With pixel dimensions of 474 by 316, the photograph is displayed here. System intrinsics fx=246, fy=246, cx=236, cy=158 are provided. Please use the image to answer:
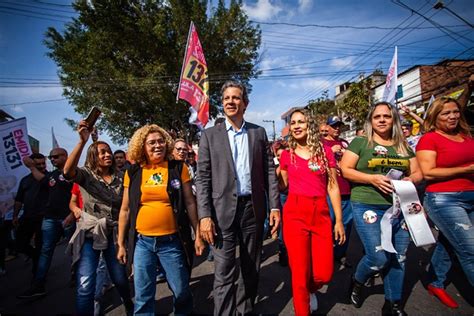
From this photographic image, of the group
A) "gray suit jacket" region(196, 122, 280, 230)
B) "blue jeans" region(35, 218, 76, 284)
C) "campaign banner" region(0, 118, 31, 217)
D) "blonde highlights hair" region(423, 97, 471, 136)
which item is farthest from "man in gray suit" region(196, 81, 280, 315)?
"campaign banner" region(0, 118, 31, 217)

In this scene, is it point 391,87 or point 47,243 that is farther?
point 391,87

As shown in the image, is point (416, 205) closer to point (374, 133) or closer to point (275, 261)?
point (374, 133)

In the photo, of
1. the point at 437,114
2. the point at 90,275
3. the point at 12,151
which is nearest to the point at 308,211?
the point at 437,114

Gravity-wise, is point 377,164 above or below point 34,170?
below

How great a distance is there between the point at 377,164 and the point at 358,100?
21950mm

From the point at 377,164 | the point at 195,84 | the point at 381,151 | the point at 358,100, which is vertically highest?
the point at 358,100

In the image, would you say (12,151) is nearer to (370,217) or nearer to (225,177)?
(225,177)

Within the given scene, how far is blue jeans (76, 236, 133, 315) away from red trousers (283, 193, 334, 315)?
1803 mm

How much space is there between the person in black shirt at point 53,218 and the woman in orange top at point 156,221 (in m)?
1.73

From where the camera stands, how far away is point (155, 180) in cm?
235

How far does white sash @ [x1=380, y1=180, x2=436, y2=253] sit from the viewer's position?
7.29ft

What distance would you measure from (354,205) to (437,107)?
146 centimetres

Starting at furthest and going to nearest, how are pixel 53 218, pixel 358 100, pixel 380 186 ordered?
pixel 358 100 → pixel 53 218 → pixel 380 186

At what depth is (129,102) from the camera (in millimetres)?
15727
